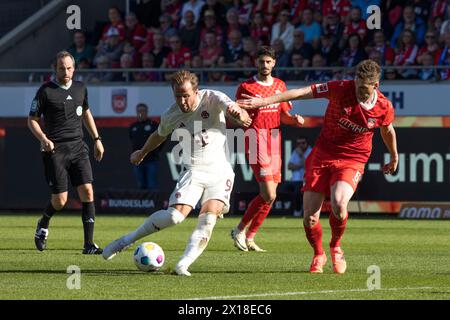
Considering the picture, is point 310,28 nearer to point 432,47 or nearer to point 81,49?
point 432,47

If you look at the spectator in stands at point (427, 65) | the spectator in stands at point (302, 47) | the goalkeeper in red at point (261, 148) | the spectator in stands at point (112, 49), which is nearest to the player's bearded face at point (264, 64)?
the goalkeeper in red at point (261, 148)

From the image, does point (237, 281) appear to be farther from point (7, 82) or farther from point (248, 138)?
point (7, 82)

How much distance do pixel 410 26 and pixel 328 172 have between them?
1243 centimetres

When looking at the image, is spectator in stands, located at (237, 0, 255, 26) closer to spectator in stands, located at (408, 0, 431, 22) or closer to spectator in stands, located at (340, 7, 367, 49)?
spectator in stands, located at (340, 7, 367, 49)

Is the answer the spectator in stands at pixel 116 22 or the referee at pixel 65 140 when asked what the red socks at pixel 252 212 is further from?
the spectator in stands at pixel 116 22

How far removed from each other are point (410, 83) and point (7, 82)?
29.8ft

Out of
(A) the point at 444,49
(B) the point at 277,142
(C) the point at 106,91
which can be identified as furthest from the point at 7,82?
(B) the point at 277,142

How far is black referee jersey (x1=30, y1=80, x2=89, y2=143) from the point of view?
1393 centimetres

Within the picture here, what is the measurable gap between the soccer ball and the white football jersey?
2.94ft

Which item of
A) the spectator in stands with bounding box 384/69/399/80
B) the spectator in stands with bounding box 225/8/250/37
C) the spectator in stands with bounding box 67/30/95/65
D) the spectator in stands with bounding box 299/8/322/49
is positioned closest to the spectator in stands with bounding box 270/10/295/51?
the spectator in stands with bounding box 299/8/322/49

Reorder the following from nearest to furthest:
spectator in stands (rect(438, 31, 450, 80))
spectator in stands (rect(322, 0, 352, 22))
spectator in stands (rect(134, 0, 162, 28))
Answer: spectator in stands (rect(438, 31, 450, 80)) → spectator in stands (rect(322, 0, 352, 22)) → spectator in stands (rect(134, 0, 162, 28))

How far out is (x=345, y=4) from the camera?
24547mm

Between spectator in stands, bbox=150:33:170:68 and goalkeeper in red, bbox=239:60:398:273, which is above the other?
spectator in stands, bbox=150:33:170:68

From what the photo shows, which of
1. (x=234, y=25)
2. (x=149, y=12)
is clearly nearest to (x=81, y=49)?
(x=149, y=12)
